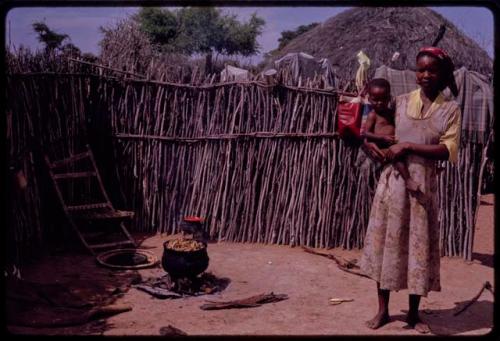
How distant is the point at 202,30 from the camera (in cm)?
3050

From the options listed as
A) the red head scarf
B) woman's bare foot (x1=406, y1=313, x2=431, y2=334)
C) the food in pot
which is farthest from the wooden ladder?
the red head scarf

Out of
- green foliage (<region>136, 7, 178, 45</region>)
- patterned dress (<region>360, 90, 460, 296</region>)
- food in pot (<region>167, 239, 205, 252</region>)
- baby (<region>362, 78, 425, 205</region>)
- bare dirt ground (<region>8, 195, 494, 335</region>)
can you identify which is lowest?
bare dirt ground (<region>8, 195, 494, 335</region>)

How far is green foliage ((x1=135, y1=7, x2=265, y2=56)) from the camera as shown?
1097 inches

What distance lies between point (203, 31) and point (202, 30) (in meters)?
0.11

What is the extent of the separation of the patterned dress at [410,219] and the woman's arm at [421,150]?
0.05 metres

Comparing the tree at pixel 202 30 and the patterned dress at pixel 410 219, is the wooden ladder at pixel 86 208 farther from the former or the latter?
the tree at pixel 202 30

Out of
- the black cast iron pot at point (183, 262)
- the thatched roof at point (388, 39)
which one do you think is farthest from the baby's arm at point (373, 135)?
the thatched roof at point (388, 39)

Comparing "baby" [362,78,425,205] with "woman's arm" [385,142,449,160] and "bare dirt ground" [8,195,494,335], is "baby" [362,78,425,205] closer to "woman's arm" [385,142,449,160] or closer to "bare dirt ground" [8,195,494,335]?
"woman's arm" [385,142,449,160]

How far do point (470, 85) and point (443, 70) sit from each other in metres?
2.64

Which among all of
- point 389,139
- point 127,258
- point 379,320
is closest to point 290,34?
point 127,258

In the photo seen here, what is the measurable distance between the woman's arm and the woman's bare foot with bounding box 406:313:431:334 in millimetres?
1278

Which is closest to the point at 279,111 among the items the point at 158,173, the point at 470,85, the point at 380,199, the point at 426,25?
the point at 158,173

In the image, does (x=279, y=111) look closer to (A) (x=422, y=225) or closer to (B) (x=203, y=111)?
(B) (x=203, y=111)

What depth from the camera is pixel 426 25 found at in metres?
13.1
